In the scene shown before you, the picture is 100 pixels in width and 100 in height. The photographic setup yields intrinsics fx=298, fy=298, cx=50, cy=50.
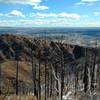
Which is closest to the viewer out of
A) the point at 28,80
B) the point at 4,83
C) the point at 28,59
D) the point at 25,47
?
the point at 4,83

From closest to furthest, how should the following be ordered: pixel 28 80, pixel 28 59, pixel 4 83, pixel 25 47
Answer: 1. pixel 4 83
2. pixel 28 80
3. pixel 28 59
4. pixel 25 47

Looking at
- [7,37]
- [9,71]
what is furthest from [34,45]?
[9,71]

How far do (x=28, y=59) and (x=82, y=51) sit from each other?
129 feet

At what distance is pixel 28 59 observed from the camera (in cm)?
17325

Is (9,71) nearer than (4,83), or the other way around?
(4,83)

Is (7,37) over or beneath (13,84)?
over

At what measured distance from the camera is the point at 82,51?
7603 inches

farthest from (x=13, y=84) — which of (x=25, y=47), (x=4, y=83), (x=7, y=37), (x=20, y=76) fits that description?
(x=7, y=37)

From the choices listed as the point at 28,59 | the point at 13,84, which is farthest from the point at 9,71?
the point at 28,59

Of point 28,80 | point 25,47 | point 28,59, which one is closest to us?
point 28,80

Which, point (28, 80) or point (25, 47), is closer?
point (28, 80)

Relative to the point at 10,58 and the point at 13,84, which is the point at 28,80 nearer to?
the point at 13,84

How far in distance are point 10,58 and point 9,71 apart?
4993 cm

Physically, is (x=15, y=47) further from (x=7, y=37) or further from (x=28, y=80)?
(x=28, y=80)
